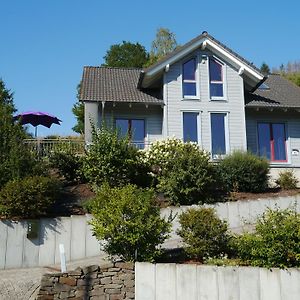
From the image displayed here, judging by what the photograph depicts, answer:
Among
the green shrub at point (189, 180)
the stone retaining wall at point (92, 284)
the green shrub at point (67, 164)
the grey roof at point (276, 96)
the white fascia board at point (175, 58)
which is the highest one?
the white fascia board at point (175, 58)

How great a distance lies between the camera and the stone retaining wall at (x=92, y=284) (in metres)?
10.5

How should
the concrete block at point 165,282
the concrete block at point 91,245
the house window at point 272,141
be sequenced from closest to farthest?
the concrete block at point 165,282 → the concrete block at point 91,245 → the house window at point 272,141

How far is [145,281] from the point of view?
10555 mm

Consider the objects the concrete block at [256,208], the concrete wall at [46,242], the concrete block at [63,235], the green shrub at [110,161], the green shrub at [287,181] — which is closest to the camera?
the concrete wall at [46,242]

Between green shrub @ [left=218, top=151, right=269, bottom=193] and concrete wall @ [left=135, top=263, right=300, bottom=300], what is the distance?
7692 mm

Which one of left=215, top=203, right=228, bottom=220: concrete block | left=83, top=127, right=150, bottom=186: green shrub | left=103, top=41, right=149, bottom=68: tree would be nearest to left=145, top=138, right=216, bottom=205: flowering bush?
left=215, top=203, right=228, bottom=220: concrete block

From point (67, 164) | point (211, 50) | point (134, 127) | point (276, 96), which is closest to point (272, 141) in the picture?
point (276, 96)

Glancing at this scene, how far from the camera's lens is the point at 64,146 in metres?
19.6

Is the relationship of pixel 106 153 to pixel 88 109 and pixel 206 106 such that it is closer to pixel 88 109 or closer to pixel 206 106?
pixel 88 109

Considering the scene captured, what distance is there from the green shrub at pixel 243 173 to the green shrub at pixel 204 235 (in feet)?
21.5

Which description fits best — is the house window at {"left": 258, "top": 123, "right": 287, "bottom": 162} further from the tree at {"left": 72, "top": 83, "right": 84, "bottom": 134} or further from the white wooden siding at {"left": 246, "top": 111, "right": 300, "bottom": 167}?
the tree at {"left": 72, "top": 83, "right": 84, "bottom": 134}

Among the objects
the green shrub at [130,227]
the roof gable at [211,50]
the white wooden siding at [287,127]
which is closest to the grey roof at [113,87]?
the roof gable at [211,50]

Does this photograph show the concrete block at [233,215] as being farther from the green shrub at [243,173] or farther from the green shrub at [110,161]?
the green shrub at [110,161]

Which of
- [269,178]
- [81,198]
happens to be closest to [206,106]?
[269,178]
